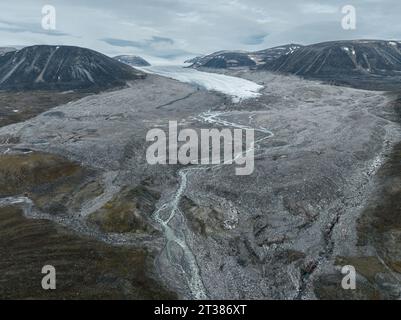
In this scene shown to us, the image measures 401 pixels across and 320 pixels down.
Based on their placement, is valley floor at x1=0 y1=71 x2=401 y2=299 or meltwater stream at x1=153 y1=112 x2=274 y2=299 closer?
meltwater stream at x1=153 y1=112 x2=274 y2=299

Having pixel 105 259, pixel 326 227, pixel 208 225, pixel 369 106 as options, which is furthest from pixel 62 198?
pixel 369 106

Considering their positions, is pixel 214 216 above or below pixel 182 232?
above

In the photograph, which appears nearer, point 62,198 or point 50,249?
point 50,249

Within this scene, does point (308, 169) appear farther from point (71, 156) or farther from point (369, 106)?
point (369, 106)

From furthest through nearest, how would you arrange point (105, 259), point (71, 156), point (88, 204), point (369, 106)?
point (369, 106)
point (71, 156)
point (88, 204)
point (105, 259)

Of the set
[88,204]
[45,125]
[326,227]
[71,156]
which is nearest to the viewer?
[326,227]

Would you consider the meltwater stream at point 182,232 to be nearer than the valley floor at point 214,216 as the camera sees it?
Yes

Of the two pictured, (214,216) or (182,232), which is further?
(214,216)
